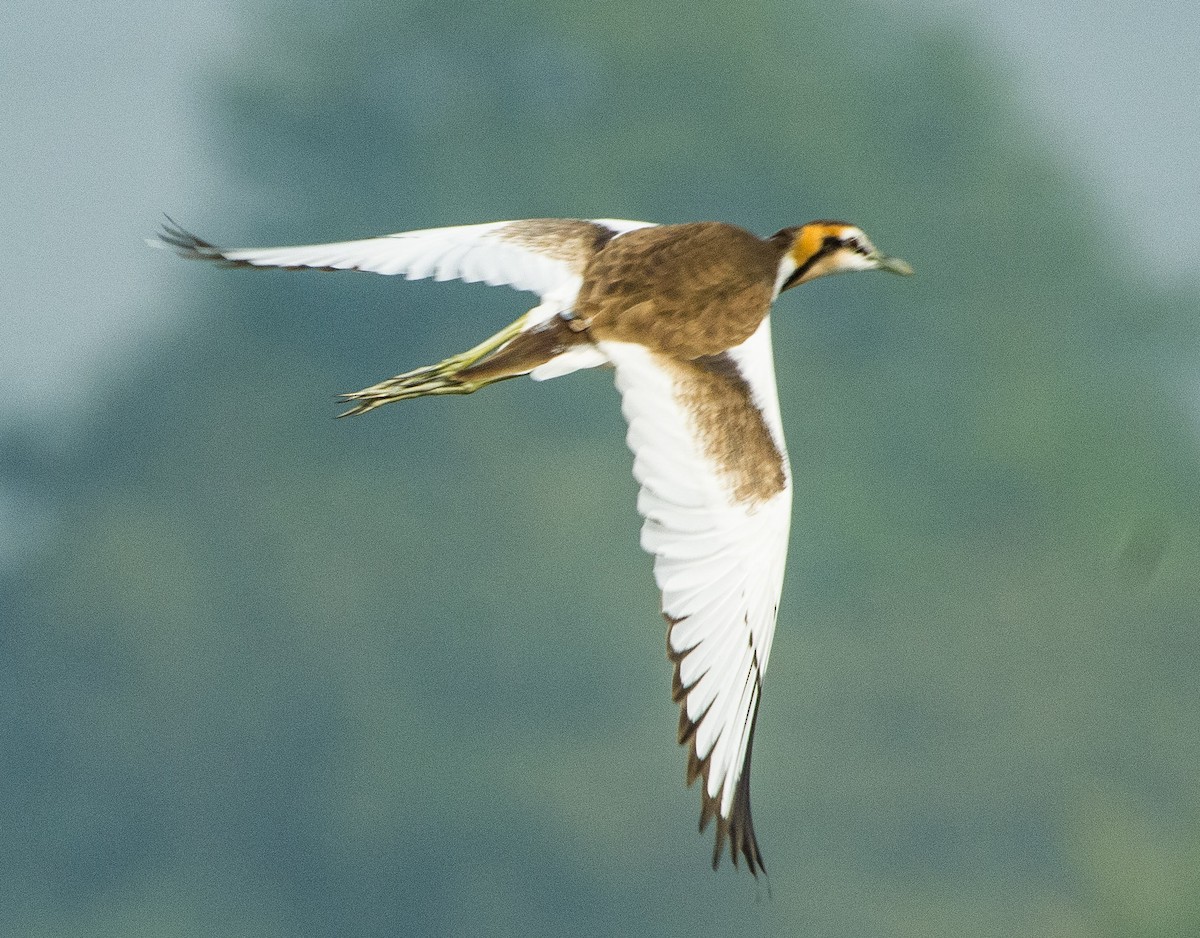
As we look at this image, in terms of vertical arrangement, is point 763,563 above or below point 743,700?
above

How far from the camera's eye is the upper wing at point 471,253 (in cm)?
240

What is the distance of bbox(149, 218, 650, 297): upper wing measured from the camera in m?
2.40

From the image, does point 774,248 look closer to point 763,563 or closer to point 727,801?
point 763,563

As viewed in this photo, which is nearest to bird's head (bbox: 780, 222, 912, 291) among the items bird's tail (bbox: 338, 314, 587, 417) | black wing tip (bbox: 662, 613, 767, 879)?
bird's tail (bbox: 338, 314, 587, 417)

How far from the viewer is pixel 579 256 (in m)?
2.49

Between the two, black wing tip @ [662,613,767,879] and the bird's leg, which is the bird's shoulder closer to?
the bird's leg

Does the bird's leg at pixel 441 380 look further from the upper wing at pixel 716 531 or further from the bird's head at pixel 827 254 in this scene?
the bird's head at pixel 827 254

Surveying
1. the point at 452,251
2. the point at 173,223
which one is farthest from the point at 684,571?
the point at 173,223

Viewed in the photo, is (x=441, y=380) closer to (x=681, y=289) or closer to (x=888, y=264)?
(x=681, y=289)

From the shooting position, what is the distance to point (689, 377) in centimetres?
225

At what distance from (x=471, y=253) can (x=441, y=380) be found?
0.29 metres

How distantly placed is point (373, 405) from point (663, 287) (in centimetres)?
42

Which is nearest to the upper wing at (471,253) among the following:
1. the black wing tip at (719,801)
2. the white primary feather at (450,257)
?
the white primary feather at (450,257)

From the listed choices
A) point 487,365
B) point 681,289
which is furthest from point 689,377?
point 487,365
